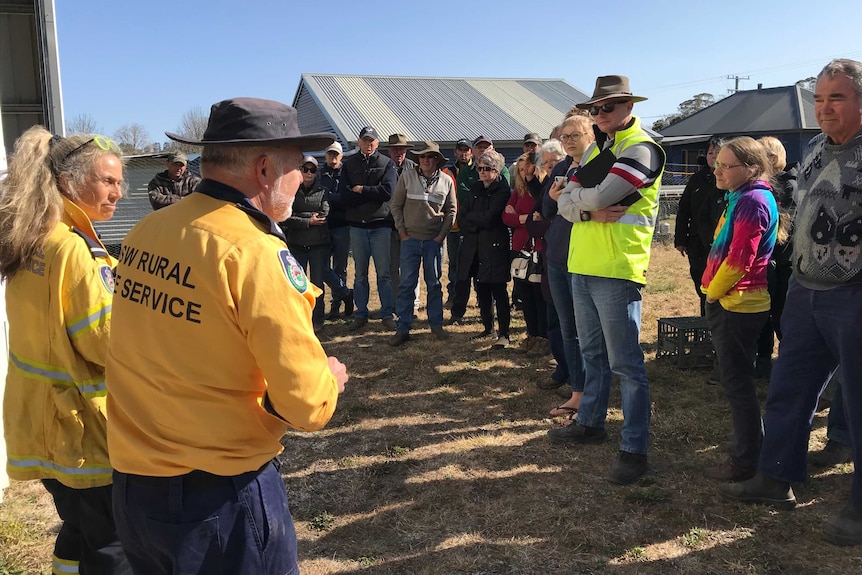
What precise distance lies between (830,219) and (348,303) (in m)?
6.03

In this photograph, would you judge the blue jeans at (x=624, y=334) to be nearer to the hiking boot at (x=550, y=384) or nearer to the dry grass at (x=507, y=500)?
the dry grass at (x=507, y=500)

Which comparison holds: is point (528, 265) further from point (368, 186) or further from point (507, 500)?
point (507, 500)

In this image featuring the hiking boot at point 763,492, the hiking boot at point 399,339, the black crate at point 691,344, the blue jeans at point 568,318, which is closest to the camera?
the hiking boot at point 763,492

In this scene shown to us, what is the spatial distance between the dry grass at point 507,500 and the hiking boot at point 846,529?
48mm

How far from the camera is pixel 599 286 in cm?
367

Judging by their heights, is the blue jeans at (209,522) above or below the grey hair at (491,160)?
below

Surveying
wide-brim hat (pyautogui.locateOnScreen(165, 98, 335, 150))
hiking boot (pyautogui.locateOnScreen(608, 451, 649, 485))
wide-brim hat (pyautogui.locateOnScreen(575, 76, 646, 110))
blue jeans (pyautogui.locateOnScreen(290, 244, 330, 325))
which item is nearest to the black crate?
hiking boot (pyautogui.locateOnScreen(608, 451, 649, 485))

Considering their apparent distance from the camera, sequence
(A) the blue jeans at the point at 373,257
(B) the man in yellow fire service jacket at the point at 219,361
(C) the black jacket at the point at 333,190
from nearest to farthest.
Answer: (B) the man in yellow fire service jacket at the point at 219,361
(A) the blue jeans at the point at 373,257
(C) the black jacket at the point at 333,190

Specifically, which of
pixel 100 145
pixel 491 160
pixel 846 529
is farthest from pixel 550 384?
pixel 100 145

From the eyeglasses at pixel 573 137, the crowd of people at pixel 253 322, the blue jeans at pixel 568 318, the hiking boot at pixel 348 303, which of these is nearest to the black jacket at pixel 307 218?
the hiking boot at pixel 348 303

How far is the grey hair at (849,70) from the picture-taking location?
2.88 metres

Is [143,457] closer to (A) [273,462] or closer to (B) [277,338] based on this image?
(A) [273,462]

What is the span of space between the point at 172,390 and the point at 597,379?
3.14 m

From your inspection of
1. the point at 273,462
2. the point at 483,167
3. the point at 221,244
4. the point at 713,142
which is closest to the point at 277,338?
the point at 221,244
